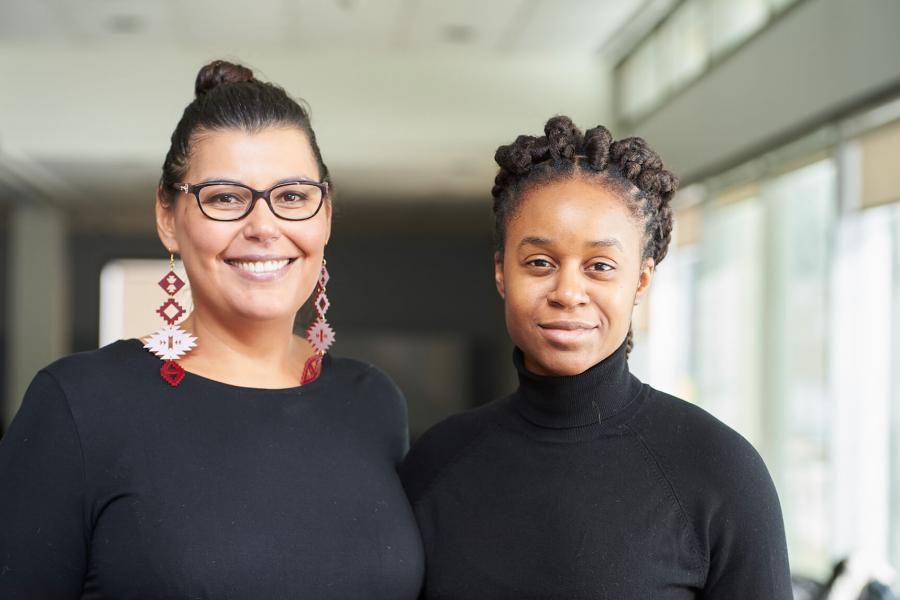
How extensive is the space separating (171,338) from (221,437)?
0.20 meters

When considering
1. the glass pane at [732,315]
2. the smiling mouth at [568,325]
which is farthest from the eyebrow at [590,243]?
the glass pane at [732,315]

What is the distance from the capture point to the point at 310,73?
9.40 meters

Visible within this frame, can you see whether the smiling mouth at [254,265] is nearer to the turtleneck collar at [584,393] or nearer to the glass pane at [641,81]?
the turtleneck collar at [584,393]

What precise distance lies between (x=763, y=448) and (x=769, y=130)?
6.73 feet

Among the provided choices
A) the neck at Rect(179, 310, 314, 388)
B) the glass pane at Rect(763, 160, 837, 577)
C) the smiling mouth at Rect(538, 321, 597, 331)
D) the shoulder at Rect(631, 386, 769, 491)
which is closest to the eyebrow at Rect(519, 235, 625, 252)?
the smiling mouth at Rect(538, 321, 597, 331)

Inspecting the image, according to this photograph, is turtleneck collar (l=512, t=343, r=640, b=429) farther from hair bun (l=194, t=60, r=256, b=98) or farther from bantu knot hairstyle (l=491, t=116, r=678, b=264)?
hair bun (l=194, t=60, r=256, b=98)

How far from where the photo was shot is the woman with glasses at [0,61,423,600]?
1.55 metres

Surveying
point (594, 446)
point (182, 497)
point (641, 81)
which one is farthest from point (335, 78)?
point (594, 446)

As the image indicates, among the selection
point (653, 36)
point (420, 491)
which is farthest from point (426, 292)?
point (420, 491)

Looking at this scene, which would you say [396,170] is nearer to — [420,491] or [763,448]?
[763,448]

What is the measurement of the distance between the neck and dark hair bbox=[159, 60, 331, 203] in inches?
9.0

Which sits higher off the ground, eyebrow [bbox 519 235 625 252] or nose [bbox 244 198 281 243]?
nose [bbox 244 198 281 243]

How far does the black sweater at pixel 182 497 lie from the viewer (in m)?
1.54

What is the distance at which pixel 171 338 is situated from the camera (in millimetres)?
1747
